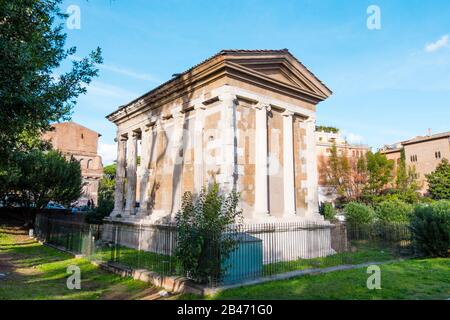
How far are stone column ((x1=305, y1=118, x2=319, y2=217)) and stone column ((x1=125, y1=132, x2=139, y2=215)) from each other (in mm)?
9511

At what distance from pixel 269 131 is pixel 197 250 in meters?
7.42

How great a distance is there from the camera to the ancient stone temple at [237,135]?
12680mm

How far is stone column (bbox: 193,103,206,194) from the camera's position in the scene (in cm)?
1342

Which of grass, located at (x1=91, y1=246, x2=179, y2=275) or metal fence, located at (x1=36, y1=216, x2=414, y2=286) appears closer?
metal fence, located at (x1=36, y1=216, x2=414, y2=286)

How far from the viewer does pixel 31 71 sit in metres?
8.52

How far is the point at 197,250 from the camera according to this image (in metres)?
8.46

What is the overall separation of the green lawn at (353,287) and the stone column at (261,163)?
359cm

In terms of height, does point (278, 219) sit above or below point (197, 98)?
below

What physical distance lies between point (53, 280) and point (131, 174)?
9.08 metres

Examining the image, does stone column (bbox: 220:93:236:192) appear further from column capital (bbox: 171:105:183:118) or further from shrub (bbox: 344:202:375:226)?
shrub (bbox: 344:202:375:226)

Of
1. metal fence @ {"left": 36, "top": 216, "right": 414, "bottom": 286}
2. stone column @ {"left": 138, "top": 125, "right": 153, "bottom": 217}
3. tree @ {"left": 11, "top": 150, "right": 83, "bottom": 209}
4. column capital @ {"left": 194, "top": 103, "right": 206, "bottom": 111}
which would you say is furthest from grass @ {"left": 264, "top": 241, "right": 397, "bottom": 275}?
tree @ {"left": 11, "top": 150, "right": 83, "bottom": 209}

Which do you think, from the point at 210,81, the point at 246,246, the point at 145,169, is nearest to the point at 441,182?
the point at 145,169
